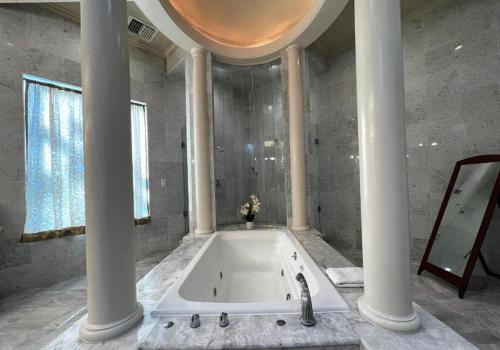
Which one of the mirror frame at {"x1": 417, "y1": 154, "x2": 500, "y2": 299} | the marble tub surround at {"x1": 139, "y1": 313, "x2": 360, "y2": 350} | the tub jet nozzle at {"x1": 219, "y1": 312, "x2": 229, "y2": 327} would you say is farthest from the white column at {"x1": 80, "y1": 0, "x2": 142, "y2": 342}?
the mirror frame at {"x1": 417, "y1": 154, "x2": 500, "y2": 299}

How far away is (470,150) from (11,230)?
4.95 m

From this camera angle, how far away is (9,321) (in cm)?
183

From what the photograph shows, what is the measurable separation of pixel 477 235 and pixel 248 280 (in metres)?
2.15

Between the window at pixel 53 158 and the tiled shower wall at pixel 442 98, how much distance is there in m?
3.67

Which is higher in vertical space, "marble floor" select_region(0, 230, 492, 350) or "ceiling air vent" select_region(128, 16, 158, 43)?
"ceiling air vent" select_region(128, 16, 158, 43)

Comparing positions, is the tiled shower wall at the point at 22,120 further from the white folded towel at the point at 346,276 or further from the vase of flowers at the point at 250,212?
the white folded towel at the point at 346,276

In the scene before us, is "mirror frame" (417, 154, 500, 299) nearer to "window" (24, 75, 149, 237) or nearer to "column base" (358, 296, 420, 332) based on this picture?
"column base" (358, 296, 420, 332)

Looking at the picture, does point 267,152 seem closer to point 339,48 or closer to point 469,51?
point 339,48

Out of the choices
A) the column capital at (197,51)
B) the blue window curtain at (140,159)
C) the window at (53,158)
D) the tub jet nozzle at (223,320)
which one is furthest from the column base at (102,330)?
the column capital at (197,51)

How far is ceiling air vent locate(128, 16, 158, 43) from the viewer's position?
2.74 m

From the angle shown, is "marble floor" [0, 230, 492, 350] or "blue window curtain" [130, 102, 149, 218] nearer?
"marble floor" [0, 230, 492, 350]

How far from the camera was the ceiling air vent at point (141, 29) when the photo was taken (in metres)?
2.74

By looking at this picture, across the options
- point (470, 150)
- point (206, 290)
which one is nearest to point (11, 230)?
point (206, 290)

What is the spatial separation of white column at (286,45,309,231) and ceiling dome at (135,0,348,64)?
288 mm
